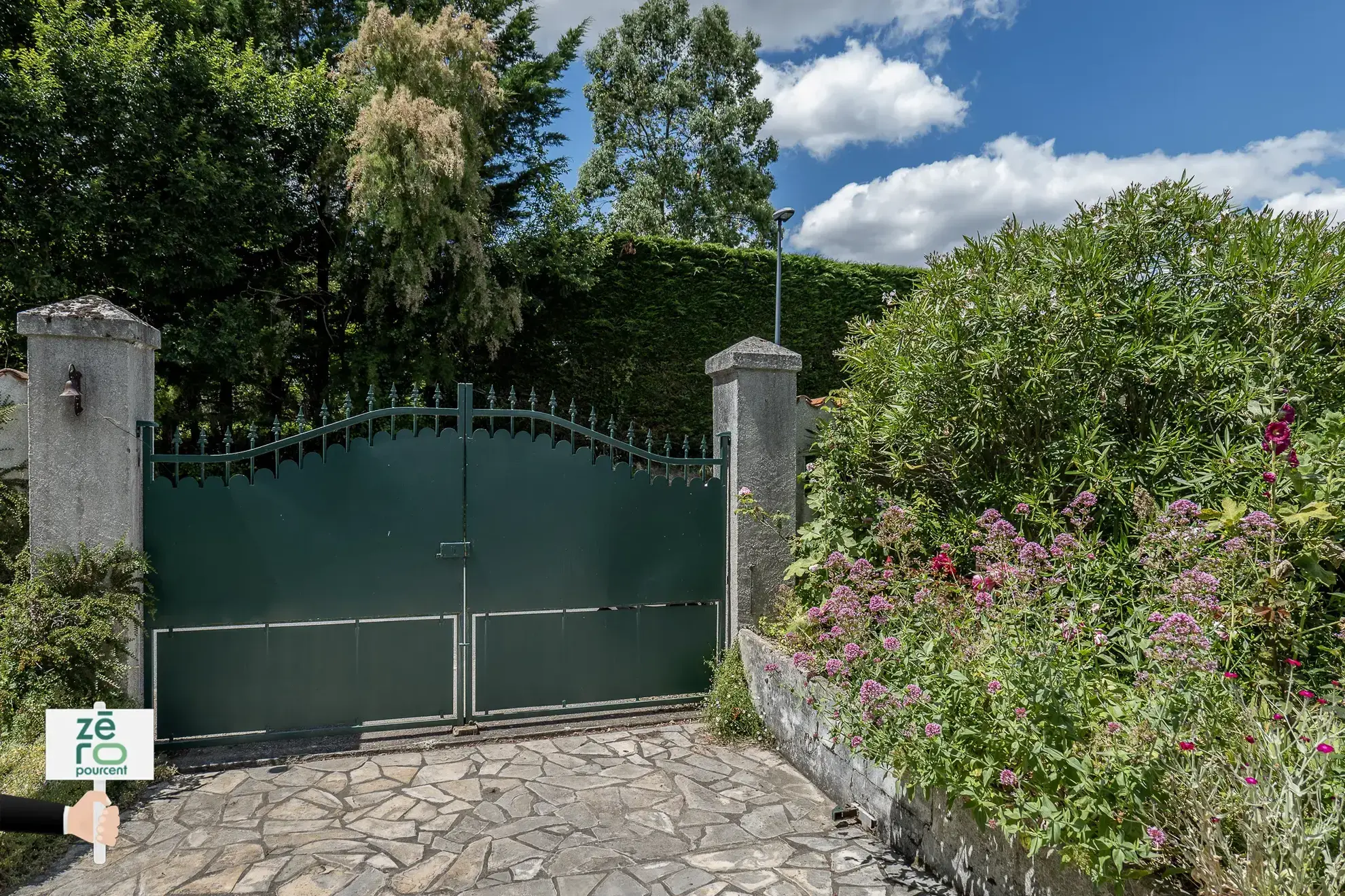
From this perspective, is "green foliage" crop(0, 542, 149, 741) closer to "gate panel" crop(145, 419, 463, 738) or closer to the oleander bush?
"gate panel" crop(145, 419, 463, 738)

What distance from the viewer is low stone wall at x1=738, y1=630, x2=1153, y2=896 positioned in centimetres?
253

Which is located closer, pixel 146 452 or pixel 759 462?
pixel 146 452

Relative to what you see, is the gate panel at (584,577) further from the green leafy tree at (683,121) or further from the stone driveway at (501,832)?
the green leafy tree at (683,121)

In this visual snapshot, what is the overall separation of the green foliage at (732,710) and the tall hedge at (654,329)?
4.73 metres

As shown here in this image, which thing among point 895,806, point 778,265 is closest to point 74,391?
point 895,806

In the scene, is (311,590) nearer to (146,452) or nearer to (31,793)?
(146,452)

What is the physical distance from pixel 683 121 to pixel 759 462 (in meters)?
16.5

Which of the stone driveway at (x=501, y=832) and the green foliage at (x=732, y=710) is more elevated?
the green foliage at (x=732, y=710)

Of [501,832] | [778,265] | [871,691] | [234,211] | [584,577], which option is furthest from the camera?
[778,265]

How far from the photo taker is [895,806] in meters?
3.28

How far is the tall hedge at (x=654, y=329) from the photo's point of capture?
29.2ft

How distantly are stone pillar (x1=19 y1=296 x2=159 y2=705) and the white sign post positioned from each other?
2.06m

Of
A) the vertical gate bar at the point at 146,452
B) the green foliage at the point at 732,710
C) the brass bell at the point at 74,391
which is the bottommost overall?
the green foliage at the point at 732,710

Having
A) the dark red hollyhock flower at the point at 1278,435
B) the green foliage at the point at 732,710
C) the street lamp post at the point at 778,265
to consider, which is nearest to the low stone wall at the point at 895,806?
the green foliage at the point at 732,710
